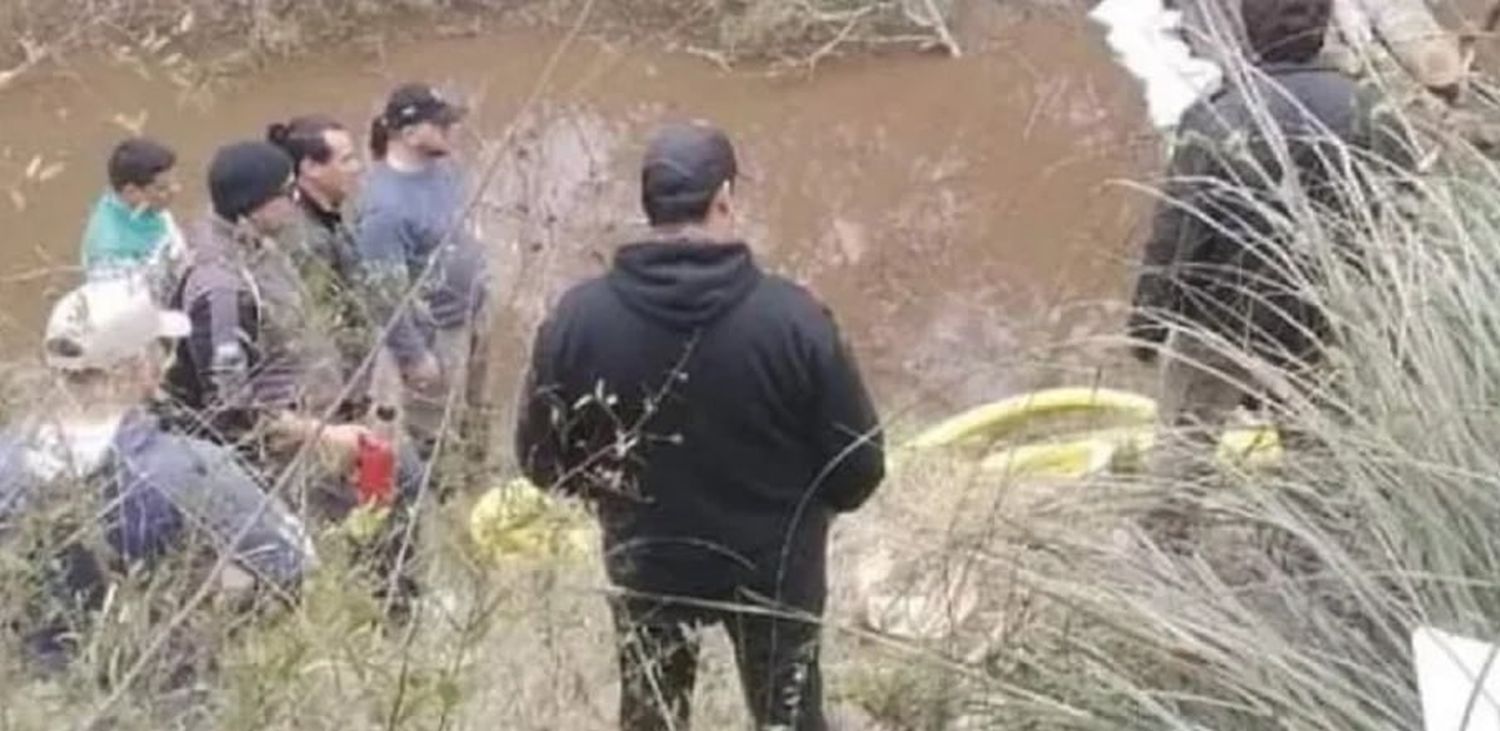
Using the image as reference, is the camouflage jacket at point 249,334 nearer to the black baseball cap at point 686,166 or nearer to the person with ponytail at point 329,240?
the person with ponytail at point 329,240

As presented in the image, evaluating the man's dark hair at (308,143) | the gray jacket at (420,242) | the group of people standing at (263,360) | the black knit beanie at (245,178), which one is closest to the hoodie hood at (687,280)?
the group of people standing at (263,360)

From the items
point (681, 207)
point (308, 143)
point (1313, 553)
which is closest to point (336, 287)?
point (681, 207)

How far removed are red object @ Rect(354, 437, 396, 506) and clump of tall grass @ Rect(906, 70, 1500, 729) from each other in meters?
1.61

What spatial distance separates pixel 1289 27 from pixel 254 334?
2.08 metres

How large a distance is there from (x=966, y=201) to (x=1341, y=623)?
795cm

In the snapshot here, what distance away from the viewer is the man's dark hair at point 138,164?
6.85m

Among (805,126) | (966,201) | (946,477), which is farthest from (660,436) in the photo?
(805,126)

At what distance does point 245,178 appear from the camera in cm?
605

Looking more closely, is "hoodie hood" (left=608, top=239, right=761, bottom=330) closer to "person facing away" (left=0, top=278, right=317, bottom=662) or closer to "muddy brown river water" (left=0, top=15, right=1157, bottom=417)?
"person facing away" (left=0, top=278, right=317, bottom=662)

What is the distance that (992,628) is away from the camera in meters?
3.74

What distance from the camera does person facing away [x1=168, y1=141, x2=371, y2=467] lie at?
4.88m

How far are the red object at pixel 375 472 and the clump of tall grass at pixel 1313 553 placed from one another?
161 centimetres

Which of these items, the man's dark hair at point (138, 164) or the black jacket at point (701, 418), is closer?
the black jacket at point (701, 418)

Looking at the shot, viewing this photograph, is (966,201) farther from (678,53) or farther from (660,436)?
(660,436)
